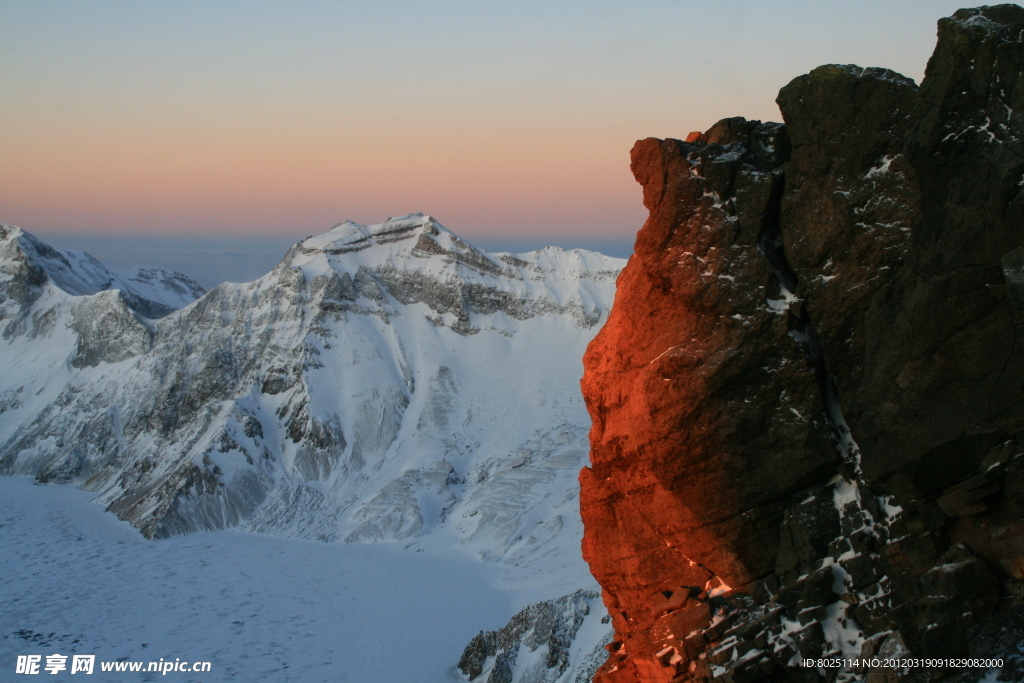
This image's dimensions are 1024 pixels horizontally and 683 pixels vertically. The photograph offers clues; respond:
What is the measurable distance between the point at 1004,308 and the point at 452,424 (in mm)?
81955

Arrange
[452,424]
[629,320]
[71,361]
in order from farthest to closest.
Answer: [71,361], [452,424], [629,320]

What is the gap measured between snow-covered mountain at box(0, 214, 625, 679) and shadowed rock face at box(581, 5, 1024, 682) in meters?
42.4

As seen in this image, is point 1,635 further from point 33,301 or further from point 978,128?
point 33,301

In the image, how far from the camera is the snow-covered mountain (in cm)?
7638

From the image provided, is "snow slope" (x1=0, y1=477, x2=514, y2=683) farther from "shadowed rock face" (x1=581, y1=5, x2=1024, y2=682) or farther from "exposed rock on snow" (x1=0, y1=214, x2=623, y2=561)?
"shadowed rock face" (x1=581, y1=5, x2=1024, y2=682)

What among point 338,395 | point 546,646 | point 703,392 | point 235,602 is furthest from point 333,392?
point 703,392

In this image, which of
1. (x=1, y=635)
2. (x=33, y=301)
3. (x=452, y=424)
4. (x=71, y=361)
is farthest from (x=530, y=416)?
(x=33, y=301)

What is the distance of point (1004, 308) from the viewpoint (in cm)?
1453

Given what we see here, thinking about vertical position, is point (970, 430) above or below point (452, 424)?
above

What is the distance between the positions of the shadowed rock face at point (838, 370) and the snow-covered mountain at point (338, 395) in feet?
139

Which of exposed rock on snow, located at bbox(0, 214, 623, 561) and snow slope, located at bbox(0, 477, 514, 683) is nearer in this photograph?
snow slope, located at bbox(0, 477, 514, 683)

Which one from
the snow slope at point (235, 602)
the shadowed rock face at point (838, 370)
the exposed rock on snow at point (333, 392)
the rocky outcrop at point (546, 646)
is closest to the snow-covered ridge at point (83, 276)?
the exposed rock on snow at point (333, 392)

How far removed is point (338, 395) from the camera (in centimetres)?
9419

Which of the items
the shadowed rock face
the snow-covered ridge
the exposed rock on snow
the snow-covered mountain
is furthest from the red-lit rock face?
the snow-covered ridge
